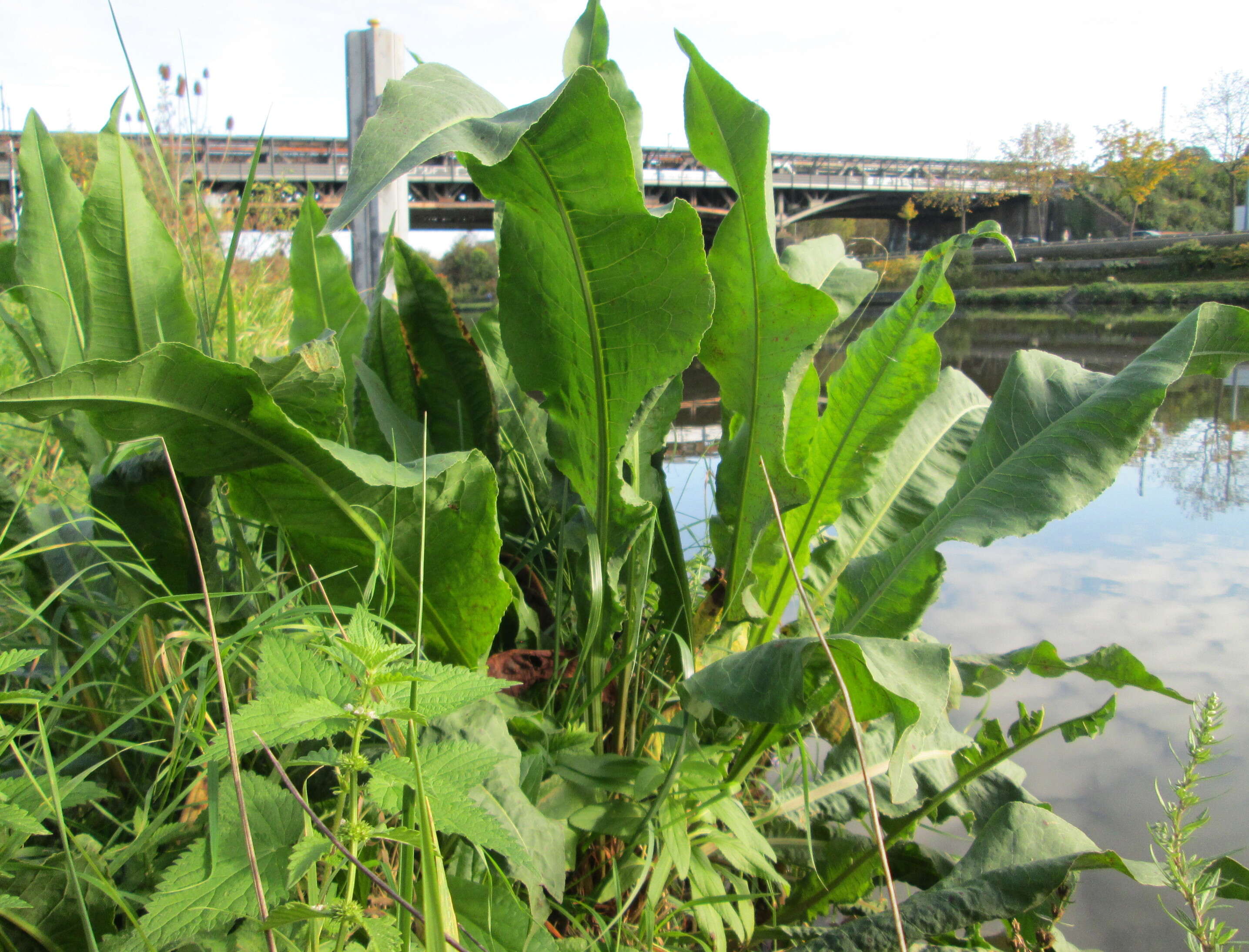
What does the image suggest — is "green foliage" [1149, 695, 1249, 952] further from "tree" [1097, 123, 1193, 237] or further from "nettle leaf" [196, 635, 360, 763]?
"tree" [1097, 123, 1193, 237]

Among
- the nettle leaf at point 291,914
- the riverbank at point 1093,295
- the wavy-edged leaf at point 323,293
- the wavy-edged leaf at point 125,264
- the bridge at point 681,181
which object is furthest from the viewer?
the riverbank at point 1093,295

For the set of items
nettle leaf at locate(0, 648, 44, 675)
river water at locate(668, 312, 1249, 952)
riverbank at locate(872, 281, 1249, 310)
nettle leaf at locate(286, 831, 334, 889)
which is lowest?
river water at locate(668, 312, 1249, 952)

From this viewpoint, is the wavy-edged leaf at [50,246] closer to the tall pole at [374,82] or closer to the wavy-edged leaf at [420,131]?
the wavy-edged leaf at [420,131]

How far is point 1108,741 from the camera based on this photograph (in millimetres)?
834

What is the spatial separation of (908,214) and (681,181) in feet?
20.0

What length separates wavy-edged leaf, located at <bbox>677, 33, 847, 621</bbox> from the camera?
550 mm

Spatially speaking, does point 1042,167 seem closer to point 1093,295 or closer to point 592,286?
point 1093,295

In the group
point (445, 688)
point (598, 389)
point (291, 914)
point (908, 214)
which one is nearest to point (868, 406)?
point (598, 389)

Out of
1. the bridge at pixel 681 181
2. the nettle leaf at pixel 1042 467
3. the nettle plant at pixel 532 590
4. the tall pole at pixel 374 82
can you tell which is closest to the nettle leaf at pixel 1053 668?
the nettle plant at pixel 532 590

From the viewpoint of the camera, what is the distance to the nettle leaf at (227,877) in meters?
0.31

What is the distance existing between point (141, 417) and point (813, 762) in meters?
0.70

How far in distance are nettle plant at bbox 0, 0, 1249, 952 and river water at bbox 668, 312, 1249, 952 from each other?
125 mm

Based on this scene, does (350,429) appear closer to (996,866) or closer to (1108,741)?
(996,866)

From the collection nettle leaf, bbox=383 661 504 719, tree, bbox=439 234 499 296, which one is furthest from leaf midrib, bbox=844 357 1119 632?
tree, bbox=439 234 499 296
